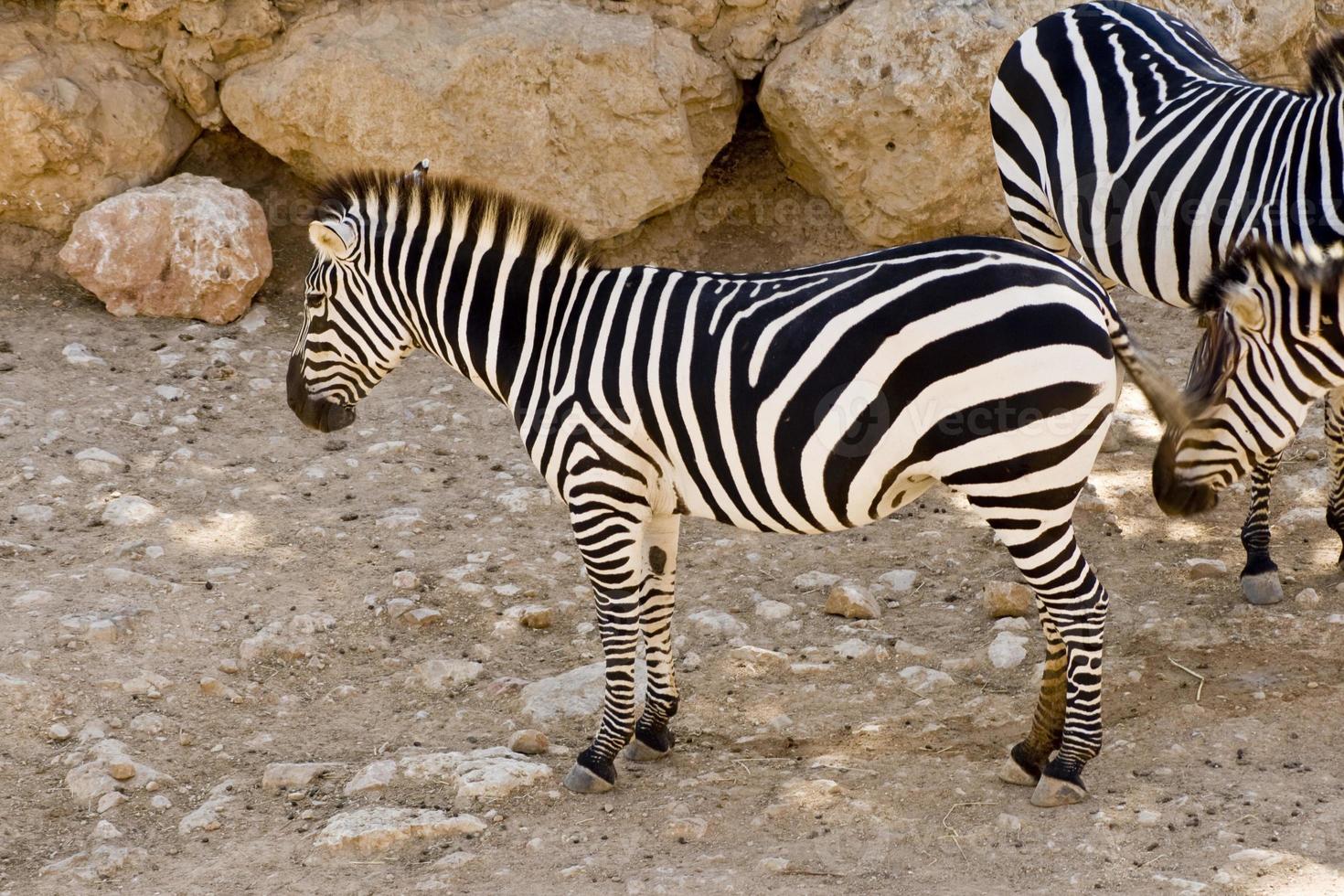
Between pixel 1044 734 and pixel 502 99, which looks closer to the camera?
pixel 1044 734

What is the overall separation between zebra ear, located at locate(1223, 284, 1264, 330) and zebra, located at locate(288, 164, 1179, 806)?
375 mm

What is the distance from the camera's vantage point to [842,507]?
4.22 m

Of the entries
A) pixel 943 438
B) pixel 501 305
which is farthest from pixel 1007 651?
pixel 501 305

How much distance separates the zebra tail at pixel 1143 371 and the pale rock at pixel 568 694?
2074mm

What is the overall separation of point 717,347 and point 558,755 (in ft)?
5.39

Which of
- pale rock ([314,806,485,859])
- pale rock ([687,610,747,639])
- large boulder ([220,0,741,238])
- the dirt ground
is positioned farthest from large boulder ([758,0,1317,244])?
pale rock ([314,806,485,859])

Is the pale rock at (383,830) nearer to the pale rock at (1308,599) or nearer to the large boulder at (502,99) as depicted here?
the pale rock at (1308,599)

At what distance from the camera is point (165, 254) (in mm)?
7824

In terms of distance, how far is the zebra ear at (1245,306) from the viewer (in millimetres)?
4328

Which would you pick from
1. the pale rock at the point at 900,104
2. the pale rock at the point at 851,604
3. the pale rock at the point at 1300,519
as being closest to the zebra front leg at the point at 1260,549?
the pale rock at the point at 1300,519

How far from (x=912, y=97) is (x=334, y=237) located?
4514 millimetres

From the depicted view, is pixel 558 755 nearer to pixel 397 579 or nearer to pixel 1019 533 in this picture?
pixel 397 579

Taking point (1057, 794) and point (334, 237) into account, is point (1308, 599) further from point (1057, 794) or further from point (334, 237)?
point (334, 237)

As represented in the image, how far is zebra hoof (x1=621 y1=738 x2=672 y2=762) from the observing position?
4.78 m
